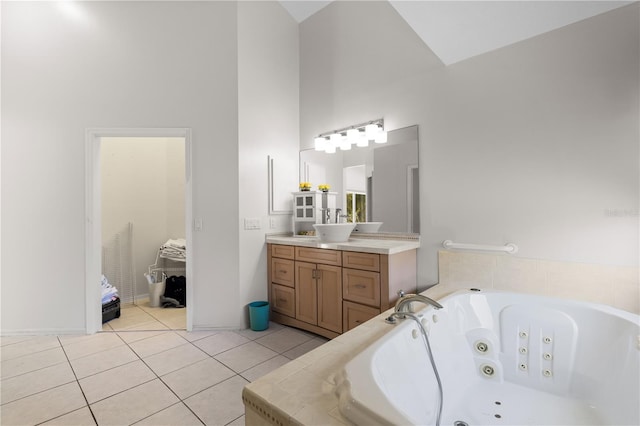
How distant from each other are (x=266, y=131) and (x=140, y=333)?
7.34ft

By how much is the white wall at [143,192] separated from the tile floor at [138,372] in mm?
1142

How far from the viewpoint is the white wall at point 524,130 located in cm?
180

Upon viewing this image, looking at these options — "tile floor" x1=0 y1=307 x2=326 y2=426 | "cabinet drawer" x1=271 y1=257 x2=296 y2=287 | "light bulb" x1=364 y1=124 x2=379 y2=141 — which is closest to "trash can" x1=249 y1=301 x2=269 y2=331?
Answer: "tile floor" x1=0 y1=307 x2=326 y2=426

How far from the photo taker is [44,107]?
110 inches


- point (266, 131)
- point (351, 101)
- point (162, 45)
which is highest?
point (162, 45)

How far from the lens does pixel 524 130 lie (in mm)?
2094

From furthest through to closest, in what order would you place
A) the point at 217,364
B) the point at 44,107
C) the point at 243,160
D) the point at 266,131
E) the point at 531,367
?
the point at 266,131
the point at 243,160
the point at 44,107
the point at 217,364
the point at 531,367

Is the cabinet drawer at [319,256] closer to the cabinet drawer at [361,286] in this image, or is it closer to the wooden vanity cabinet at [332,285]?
the wooden vanity cabinet at [332,285]

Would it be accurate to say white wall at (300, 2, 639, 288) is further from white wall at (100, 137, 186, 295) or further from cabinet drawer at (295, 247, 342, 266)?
white wall at (100, 137, 186, 295)

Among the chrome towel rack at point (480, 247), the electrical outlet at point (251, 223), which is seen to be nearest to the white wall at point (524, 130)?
the chrome towel rack at point (480, 247)

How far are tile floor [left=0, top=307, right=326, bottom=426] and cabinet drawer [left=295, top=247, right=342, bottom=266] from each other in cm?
68

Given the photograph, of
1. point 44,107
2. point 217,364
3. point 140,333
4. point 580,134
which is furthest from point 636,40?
point 44,107

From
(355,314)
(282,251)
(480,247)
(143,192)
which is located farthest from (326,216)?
(143,192)

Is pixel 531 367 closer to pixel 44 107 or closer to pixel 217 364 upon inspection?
pixel 217 364
